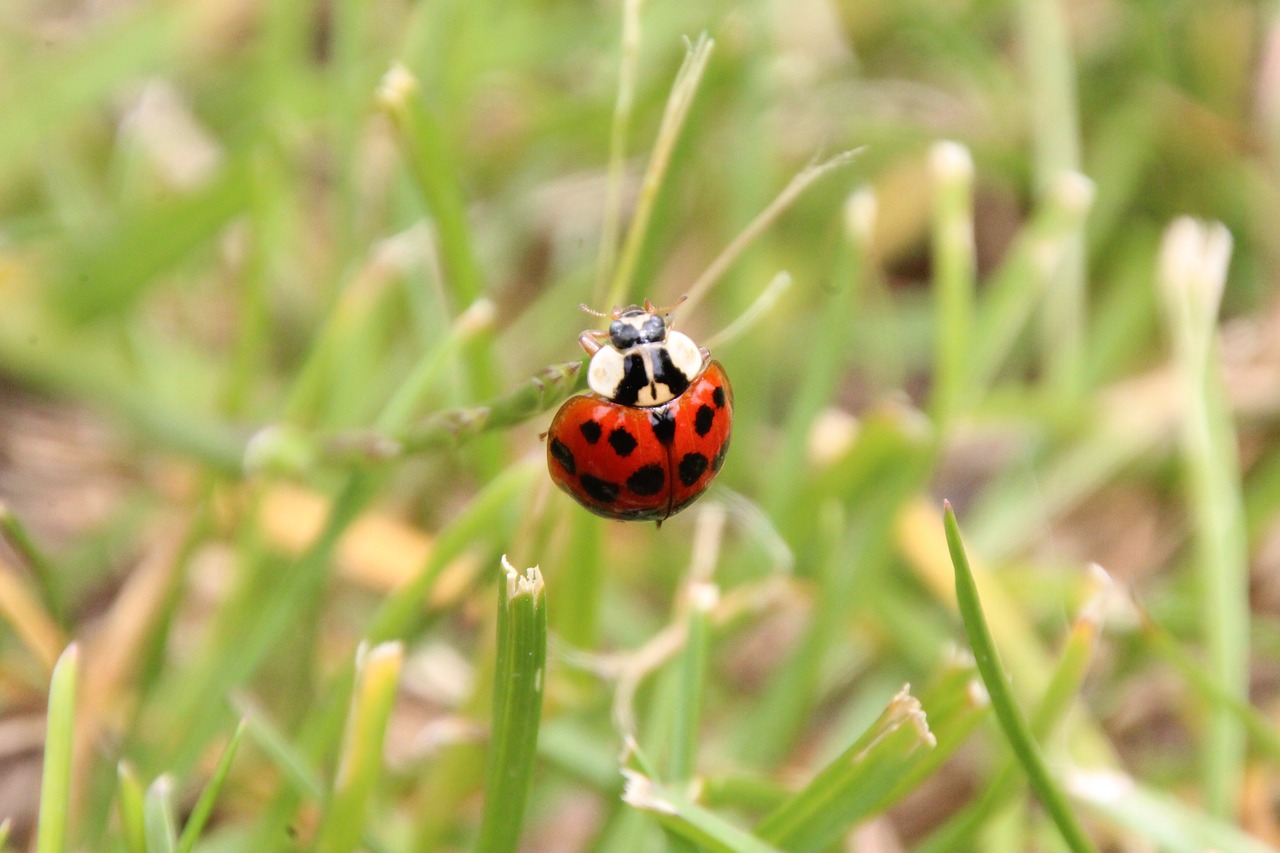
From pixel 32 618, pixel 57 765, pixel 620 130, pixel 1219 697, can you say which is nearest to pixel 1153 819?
pixel 1219 697

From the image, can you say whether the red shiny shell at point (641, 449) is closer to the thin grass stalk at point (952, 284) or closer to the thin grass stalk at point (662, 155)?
the thin grass stalk at point (662, 155)

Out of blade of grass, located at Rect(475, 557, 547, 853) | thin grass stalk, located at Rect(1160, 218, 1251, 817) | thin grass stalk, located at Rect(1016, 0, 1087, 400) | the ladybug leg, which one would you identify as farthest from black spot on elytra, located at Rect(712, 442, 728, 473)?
thin grass stalk, located at Rect(1016, 0, 1087, 400)

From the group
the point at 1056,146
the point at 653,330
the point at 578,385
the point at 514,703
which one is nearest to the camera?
the point at 514,703

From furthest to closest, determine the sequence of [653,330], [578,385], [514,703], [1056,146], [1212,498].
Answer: [1056,146] < [1212,498] < [653,330] < [578,385] < [514,703]

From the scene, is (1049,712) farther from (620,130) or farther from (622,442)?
(620,130)

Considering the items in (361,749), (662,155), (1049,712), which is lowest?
(1049,712)

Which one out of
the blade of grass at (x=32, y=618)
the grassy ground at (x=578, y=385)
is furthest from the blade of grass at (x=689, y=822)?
the blade of grass at (x=32, y=618)

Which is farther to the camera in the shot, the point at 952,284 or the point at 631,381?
the point at 952,284

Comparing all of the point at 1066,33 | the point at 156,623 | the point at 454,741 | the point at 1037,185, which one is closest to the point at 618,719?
the point at 454,741
